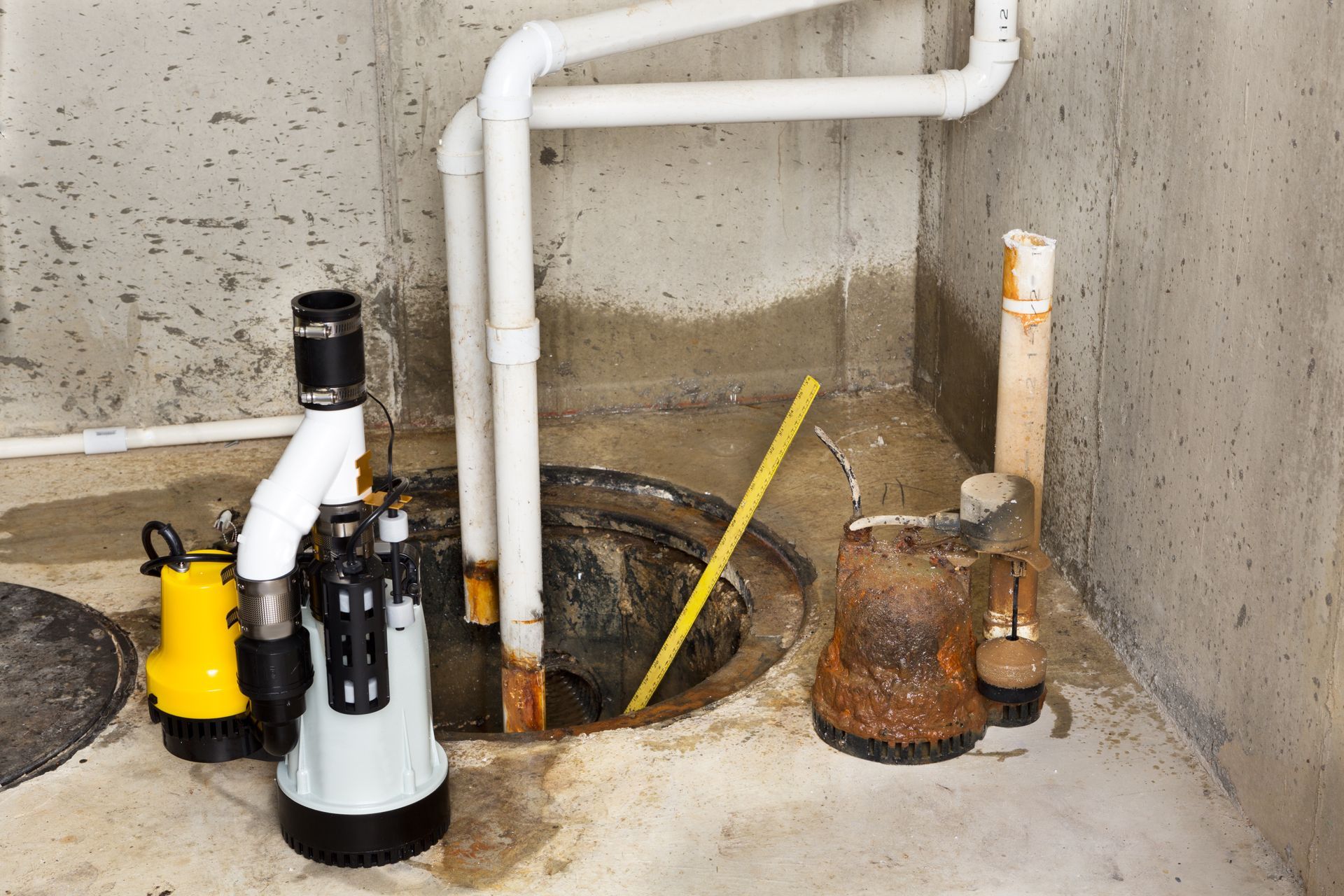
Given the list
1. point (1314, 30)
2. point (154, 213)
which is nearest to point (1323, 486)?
point (1314, 30)

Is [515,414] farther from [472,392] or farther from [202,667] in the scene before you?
[202,667]

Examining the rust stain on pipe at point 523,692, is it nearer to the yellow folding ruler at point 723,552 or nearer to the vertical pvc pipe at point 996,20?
the yellow folding ruler at point 723,552

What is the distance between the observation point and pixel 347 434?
2537 millimetres

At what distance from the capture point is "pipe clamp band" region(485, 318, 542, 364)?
3381mm

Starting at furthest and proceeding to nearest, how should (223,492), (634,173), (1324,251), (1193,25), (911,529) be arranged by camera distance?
(634,173) < (223,492) < (911,529) < (1193,25) < (1324,251)

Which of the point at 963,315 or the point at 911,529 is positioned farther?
the point at 963,315

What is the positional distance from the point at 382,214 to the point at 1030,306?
213 cm

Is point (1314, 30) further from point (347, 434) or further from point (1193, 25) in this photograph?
point (347, 434)

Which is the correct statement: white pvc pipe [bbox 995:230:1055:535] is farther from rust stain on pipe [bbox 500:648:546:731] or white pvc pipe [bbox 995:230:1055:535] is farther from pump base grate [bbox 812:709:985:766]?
rust stain on pipe [bbox 500:648:546:731]

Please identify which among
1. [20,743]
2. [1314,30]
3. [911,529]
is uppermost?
[1314,30]

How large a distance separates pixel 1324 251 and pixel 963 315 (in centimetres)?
199

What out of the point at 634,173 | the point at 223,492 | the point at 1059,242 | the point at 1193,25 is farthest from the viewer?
the point at 634,173

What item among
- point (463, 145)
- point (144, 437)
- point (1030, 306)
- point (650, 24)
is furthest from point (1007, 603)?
point (144, 437)

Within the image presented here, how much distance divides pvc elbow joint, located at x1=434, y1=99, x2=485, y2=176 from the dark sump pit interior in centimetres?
105
